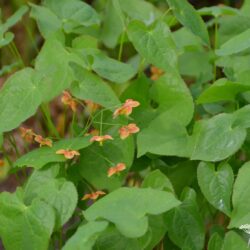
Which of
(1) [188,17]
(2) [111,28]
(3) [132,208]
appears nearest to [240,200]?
(3) [132,208]

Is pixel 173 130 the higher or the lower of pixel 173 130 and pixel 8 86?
the lower

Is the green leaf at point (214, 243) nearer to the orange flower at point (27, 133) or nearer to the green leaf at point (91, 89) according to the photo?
the green leaf at point (91, 89)

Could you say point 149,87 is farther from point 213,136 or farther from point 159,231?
point 159,231

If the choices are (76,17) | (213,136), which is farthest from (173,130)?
(76,17)

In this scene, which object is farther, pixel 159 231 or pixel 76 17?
pixel 76 17

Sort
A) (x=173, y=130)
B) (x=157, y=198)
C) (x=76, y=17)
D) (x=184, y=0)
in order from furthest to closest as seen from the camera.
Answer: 1. (x=76, y=17)
2. (x=184, y=0)
3. (x=173, y=130)
4. (x=157, y=198)

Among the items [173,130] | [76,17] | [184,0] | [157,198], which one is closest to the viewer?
[157,198]
